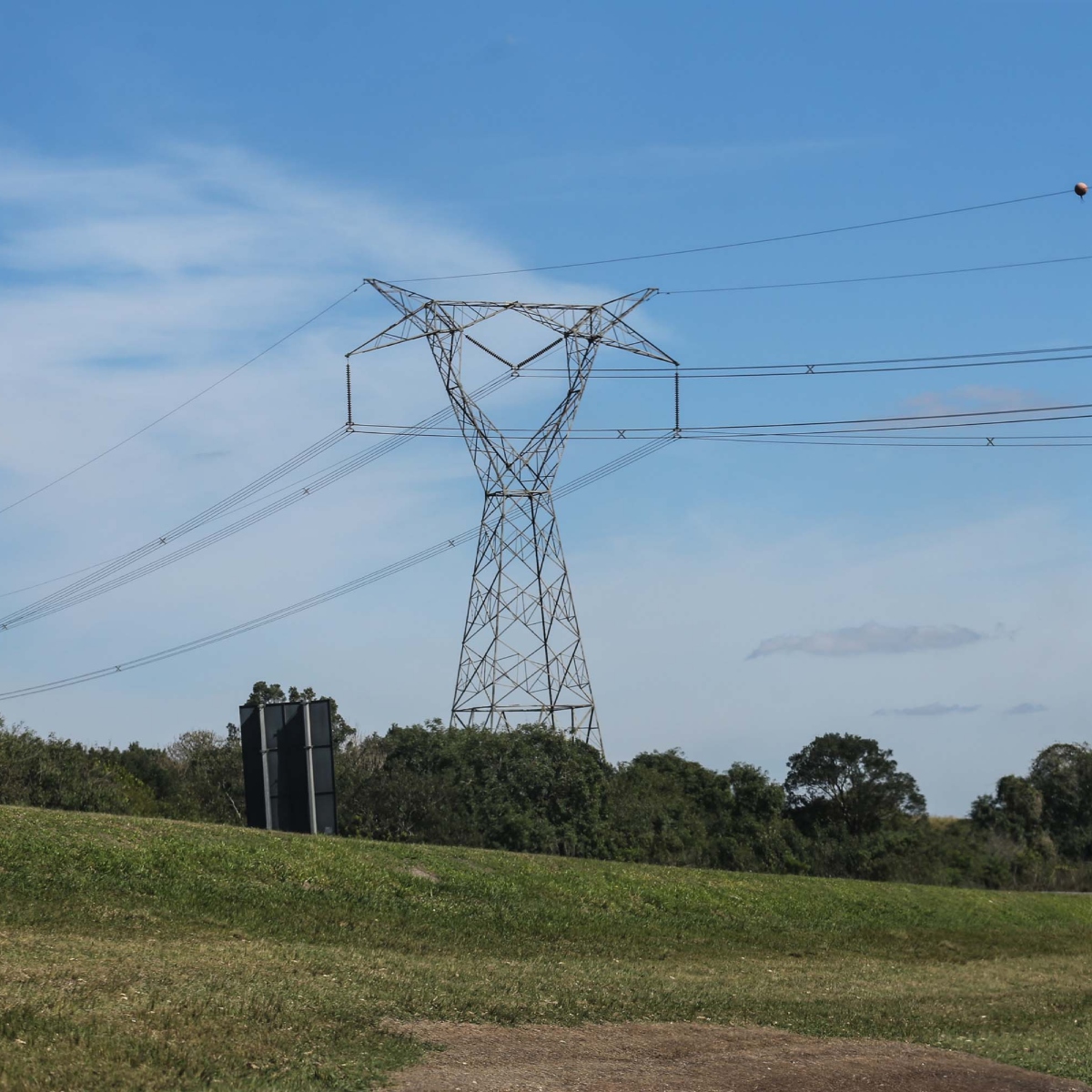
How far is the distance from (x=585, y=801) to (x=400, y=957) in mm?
21798

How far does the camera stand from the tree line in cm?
3706

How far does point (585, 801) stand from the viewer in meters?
39.0

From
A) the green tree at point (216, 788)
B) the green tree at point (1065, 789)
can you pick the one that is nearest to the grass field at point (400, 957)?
the green tree at point (216, 788)

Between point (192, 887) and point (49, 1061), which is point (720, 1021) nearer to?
point (49, 1061)

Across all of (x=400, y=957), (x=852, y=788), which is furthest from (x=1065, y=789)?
(x=400, y=957)

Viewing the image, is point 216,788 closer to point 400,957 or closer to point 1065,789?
point 400,957

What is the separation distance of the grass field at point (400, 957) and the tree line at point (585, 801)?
8.68 m

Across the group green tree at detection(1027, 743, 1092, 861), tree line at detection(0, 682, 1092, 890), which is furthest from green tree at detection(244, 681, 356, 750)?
green tree at detection(1027, 743, 1092, 861)

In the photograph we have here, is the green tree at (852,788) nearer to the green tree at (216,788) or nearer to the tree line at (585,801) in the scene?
the tree line at (585,801)

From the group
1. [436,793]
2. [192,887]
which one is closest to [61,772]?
[436,793]

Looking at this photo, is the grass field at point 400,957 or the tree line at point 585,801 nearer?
the grass field at point 400,957

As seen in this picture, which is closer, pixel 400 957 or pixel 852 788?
pixel 400 957

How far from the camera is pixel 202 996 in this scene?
1261 cm

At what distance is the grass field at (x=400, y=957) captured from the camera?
11250 millimetres
